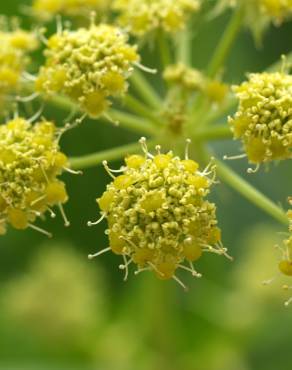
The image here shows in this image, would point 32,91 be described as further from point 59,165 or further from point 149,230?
point 149,230

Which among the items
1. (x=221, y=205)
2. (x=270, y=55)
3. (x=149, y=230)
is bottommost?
(x=149, y=230)

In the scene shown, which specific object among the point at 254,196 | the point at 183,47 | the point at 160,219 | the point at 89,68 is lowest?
the point at 160,219

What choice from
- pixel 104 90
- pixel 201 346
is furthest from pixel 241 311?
pixel 104 90

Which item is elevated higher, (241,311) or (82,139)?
(82,139)

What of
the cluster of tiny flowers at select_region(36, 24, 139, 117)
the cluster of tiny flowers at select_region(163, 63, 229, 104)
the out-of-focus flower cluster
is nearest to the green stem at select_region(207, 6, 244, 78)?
the cluster of tiny flowers at select_region(163, 63, 229, 104)

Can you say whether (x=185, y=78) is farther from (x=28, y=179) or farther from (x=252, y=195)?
(x=28, y=179)

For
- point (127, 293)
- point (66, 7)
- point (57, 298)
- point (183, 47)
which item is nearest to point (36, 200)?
point (183, 47)
